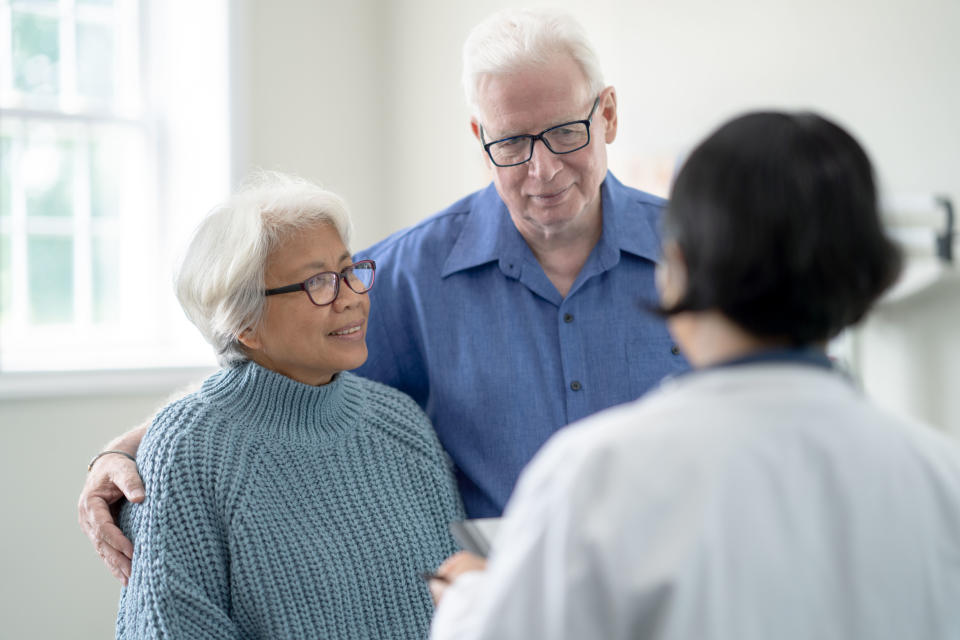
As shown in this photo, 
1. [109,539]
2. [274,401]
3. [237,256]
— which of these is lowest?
[109,539]

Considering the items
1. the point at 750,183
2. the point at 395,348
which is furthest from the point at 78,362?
the point at 750,183

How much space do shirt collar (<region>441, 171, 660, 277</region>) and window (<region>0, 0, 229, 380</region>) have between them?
1948 mm

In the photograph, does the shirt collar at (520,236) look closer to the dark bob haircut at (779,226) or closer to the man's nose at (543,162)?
the man's nose at (543,162)

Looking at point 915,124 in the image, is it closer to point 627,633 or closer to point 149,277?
point 627,633

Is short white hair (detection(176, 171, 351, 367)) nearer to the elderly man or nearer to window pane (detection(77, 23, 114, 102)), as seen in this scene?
the elderly man

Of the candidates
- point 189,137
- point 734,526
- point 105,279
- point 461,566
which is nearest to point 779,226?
point 734,526

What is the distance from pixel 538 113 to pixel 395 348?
548mm

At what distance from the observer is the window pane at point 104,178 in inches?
134

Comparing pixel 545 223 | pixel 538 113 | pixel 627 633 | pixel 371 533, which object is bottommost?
pixel 371 533

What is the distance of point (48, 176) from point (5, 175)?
15 centimetres

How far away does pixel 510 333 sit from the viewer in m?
1.64

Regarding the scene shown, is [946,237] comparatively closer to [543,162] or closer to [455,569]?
[543,162]

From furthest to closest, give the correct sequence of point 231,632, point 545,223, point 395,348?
point 395,348 < point 545,223 < point 231,632

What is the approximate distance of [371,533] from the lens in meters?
1.50
